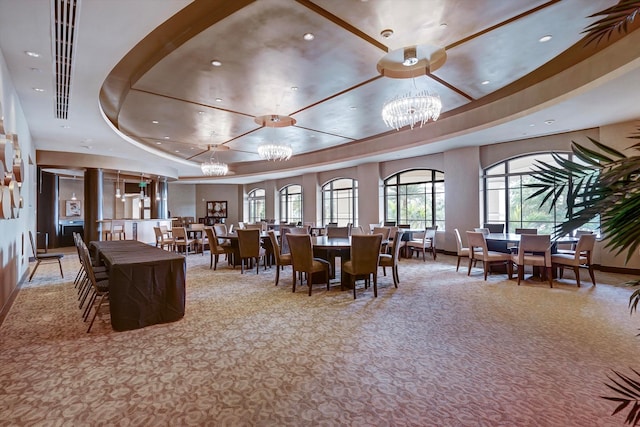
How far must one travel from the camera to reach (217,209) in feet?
61.2

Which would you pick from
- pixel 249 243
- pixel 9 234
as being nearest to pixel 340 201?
pixel 249 243

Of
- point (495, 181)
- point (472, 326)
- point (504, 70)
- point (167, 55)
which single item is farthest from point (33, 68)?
point (495, 181)

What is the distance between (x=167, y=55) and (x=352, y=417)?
15.4 feet

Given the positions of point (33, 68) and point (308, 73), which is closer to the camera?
point (33, 68)

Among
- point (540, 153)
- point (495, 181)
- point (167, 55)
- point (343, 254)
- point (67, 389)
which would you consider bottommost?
point (67, 389)

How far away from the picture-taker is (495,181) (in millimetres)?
8719

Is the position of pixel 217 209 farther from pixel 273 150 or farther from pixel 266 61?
pixel 266 61

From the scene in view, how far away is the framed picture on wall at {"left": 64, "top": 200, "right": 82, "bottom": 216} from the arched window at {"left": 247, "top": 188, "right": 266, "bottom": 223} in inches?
317

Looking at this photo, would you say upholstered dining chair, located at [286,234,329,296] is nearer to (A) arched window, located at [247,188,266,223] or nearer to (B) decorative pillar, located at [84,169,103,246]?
(B) decorative pillar, located at [84,169,103,246]

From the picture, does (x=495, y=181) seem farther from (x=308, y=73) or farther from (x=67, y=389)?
(x=67, y=389)

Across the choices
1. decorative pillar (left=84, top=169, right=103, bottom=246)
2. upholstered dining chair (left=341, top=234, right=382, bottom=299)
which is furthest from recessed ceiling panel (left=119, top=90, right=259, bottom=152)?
upholstered dining chair (left=341, top=234, right=382, bottom=299)

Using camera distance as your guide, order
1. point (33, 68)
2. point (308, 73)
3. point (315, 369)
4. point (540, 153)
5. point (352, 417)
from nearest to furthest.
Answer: point (352, 417) < point (315, 369) < point (33, 68) < point (308, 73) < point (540, 153)

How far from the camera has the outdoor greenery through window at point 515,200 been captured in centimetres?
797

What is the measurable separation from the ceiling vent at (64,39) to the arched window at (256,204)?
12.7 meters
